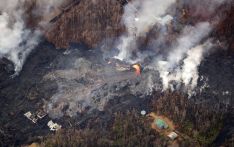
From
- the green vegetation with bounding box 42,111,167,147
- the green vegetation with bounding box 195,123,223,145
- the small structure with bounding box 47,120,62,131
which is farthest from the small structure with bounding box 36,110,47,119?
the green vegetation with bounding box 195,123,223,145

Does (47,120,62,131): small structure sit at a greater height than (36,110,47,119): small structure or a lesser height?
lesser

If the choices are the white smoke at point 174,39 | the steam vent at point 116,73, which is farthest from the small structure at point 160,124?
the white smoke at point 174,39

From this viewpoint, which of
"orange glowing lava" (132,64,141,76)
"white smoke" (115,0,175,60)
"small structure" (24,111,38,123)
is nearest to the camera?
"small structure" (24,111,38,123)

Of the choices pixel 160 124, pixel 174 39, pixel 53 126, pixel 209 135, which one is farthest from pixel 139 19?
pixel 53 126

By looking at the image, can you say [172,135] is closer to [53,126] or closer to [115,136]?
[115,136]

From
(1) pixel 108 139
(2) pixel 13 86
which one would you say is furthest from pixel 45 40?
(1) pixel 108 139

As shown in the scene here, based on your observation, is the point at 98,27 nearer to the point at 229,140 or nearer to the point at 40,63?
the point at 40,63

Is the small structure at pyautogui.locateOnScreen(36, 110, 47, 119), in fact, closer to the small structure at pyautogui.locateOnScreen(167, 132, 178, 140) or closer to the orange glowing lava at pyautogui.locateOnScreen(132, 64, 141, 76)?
the orange glowing lava at pyautogui.locateOnScreen(132, 64, 141, 76)

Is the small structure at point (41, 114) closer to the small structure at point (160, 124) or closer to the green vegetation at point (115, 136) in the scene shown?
the green vegetation at point (115, 136)
